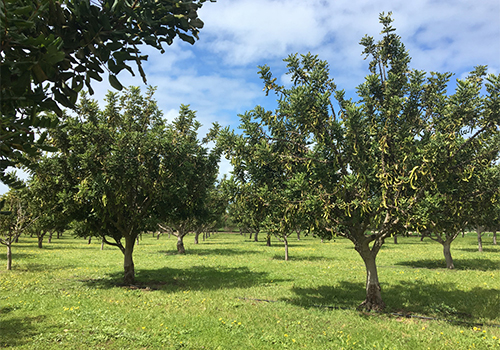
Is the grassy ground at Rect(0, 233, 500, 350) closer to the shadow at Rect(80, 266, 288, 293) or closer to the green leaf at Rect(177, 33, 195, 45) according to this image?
the shadow at Rect(80, 266, 288, 293)

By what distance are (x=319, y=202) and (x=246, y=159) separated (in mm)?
3612

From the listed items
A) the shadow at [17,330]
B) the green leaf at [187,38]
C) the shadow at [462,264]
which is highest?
the green leaf at [187,38]

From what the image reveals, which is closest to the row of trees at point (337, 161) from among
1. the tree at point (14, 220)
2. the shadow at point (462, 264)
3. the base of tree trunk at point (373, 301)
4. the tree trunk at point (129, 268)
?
the base of tree trunk at point (373, 301)

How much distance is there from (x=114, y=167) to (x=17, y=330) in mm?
7481

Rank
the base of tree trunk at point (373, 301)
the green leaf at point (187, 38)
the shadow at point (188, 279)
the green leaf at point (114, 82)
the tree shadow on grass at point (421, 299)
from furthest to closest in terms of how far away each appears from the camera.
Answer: the shadow at point (188, 279), the base of tree trunk at point (373, 301), the tree shadow on grass at point (421, 299), the green leaf at point (187, 38), the green leaf at point (114, 82)

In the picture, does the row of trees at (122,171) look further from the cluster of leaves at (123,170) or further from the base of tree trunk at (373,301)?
the base of tree trunk at (373,301)

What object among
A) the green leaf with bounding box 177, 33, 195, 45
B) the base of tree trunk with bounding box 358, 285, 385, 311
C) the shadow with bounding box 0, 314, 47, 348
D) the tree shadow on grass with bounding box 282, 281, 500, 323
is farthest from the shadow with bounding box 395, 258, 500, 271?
the green leaf with bounding box 177, 33, 195, 45

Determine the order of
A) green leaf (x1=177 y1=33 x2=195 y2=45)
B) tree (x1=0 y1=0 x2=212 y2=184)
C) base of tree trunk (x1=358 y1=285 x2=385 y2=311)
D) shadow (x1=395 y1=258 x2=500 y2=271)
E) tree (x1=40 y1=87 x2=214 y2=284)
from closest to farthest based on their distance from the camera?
1. tree (x1=0 y1=0 x2=212 y2=184)
2. green leaf (x1=177 y1=33 x2=195 y2=45)
3. base of tree trunk (x1=358 y1=285 x2=385 y2=311)
4. tree (x1=40 y1=87 x2=214 y2=284)
5. shadow (x1=395 y1=258 x2=500 y2=271)

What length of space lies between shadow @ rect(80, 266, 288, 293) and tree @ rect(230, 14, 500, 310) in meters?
7.73

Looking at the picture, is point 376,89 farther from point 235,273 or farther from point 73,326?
point 235,273

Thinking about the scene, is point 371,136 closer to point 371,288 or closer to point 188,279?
point 371,288

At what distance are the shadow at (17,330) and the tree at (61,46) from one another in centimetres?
768

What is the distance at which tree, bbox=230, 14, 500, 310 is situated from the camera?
9727mm

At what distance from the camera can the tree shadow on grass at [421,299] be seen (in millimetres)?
11500
